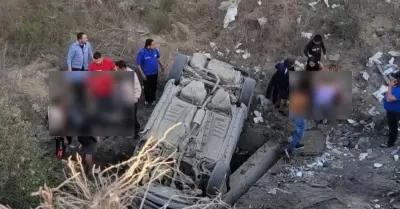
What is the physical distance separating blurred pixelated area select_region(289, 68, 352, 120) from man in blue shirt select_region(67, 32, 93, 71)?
294 centimetres

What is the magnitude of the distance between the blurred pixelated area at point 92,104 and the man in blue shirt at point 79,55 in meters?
0.61

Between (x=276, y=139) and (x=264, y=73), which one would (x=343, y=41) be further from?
(x=276, y=139)

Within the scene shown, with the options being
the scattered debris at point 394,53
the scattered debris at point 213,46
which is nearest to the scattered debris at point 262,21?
the scattered debris at point 213,46

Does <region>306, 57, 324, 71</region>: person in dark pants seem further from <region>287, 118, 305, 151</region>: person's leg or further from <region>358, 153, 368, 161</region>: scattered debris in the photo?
<region>358, 153, 368, 161</region>: scattered debris

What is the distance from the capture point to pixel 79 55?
29.7 feet

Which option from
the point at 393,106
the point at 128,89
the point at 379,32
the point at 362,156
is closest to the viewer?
the point at 128,89

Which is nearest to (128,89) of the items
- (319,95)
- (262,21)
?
(319,95)

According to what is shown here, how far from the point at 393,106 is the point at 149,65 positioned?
3.52 meters

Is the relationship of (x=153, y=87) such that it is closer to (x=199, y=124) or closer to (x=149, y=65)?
(x=149, y=65)

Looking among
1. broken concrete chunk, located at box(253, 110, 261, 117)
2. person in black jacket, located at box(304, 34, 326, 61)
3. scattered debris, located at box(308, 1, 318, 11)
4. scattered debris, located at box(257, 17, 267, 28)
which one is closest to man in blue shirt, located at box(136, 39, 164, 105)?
broken concrete chunk, located at box(253, 110, 261, 117)

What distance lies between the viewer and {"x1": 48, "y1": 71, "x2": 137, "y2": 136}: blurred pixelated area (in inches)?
311

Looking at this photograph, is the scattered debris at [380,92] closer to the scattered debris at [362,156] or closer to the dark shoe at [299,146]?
the scattered debris at [362,156]

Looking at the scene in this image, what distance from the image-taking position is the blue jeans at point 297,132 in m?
8.96

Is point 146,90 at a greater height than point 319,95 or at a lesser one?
lesser
